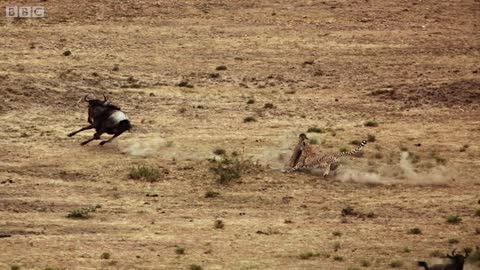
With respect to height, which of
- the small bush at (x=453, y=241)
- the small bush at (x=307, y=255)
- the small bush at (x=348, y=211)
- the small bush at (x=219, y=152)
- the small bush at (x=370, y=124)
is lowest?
the small bush at (x=370, y=124)

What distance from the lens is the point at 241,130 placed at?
3428cm

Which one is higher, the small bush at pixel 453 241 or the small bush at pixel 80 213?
the small bush at pixel 453 241

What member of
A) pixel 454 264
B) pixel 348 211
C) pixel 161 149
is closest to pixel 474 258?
pixel 454 264

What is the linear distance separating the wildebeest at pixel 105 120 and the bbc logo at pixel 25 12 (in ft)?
50.9

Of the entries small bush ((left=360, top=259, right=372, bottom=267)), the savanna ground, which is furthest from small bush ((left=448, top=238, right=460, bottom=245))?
small bush ((left=360, top=259, right=372, bottom=267))

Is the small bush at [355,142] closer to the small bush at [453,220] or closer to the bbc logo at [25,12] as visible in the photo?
the small bush at [453,220]

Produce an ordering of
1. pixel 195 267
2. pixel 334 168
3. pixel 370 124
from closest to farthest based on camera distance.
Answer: pixel 195 267, pixel 334 168, pixel 370 124

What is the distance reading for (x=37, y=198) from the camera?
27.0 m

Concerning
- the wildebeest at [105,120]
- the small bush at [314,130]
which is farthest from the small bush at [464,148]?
the wildebeest at [105,120]

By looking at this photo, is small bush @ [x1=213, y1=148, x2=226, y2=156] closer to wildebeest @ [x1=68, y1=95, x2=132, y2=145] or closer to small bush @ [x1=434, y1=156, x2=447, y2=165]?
wildebeest @ [x1=68, y1=95, x2=132, y2=145]

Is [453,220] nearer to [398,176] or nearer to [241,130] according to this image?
[398,176]

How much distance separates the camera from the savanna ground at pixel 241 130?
24.3 meters

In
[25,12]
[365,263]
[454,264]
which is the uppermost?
[454,264]

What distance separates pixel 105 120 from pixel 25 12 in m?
16.7
